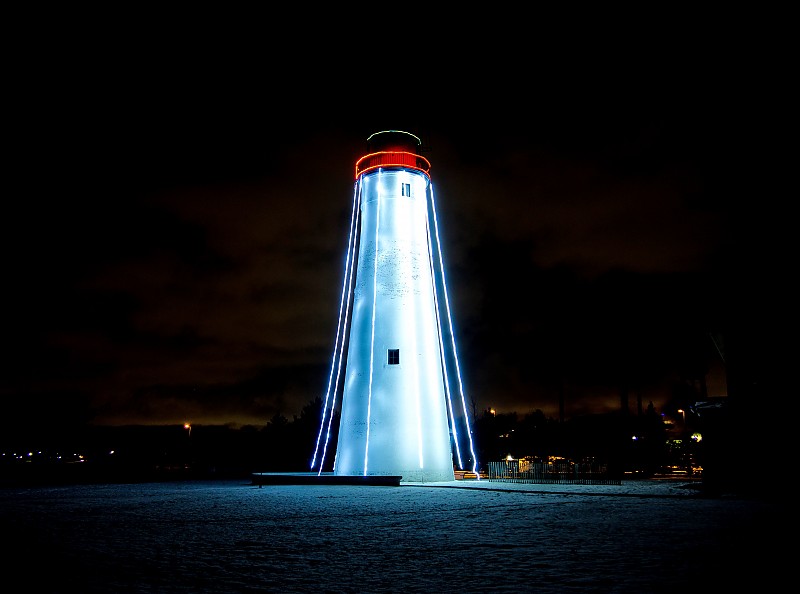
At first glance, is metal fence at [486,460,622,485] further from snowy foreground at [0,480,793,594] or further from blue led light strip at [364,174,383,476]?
snowy foreground at [0,480,793,594]

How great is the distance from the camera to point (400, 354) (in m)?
27.6

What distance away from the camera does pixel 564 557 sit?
7.91 metres

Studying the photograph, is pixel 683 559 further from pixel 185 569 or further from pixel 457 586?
pixel 185 569

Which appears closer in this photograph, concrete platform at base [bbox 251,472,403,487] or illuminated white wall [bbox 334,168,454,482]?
concrete platform at base [bbox 251,472,403,487]

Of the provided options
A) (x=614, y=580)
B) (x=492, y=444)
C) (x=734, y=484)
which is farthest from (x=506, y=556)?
(x=492, y=444)

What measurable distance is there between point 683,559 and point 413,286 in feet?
70.1

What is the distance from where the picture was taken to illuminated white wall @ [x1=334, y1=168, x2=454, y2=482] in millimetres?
27188

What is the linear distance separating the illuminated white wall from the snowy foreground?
11.0 meters

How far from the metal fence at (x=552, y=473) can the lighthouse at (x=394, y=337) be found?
2.92m

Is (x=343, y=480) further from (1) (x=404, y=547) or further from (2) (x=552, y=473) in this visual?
(1) (x=404, y=547)

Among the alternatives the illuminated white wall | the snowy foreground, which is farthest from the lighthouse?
the snowy foreground

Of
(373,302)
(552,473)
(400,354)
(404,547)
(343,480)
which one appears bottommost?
(404,547)

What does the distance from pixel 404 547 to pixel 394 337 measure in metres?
18.8

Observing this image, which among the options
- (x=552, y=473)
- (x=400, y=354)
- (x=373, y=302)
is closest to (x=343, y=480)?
(x=400, y=354)
